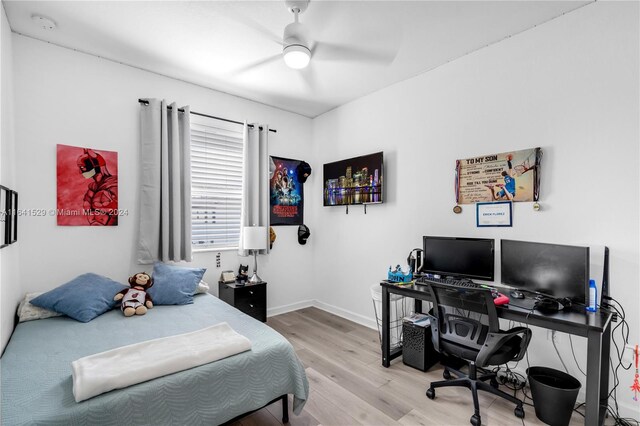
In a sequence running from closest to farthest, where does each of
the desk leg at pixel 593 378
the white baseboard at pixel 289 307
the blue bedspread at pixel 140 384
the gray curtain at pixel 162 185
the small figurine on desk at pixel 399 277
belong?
1. the blue bedspread at pixel 140 384
2. the desk leg at pixel 593 378
3. the small figurine on desk at pixel 399 277
4. the gray curtain at pixel 162 185
5. the white baseboard at pixel 289 307

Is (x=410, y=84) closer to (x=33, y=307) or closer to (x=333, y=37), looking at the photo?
(x=333, y=37)

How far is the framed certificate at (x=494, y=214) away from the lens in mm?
2529

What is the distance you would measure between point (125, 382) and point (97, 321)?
3.68 ft

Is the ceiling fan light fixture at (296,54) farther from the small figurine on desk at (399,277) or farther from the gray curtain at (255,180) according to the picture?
the small figurine on desk at (399,277)

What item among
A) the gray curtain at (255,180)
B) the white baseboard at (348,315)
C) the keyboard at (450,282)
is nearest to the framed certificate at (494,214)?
the keyboard at (450,282)

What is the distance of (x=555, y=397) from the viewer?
1900 mm

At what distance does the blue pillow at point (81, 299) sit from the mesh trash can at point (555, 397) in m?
3.19

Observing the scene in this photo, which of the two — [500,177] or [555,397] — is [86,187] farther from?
[555,397]

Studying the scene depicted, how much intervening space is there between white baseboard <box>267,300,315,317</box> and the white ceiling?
9.40ft

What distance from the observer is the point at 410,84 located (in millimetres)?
3252

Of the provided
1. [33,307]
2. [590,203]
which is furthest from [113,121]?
[590,203]

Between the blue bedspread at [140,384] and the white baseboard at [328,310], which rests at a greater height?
the blue bedspread at [140,384]

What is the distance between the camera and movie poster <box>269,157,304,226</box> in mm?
4066

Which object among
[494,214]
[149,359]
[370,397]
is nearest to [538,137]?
[494,214]
